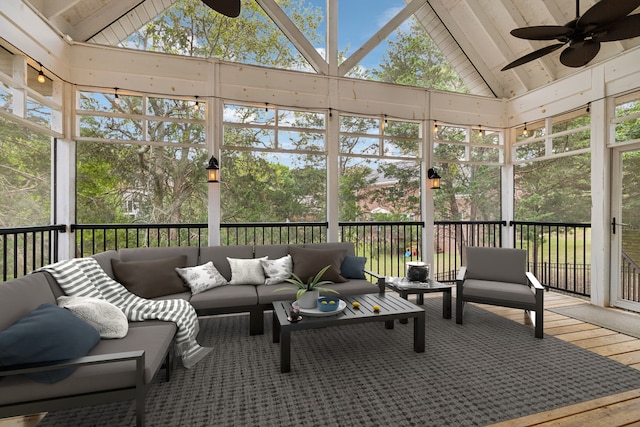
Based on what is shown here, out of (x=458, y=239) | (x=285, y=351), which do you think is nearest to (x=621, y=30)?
(x=285, y=351)

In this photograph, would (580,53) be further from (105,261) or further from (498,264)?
(105,261)

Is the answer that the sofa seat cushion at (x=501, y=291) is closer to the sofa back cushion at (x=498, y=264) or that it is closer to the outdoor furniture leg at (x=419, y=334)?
the sofa back cushion at (x=498, y=264)

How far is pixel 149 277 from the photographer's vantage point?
10.0ft

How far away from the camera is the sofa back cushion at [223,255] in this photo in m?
3.61

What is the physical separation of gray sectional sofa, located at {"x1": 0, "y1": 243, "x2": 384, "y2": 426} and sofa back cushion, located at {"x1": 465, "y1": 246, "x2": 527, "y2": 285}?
140 centimetres

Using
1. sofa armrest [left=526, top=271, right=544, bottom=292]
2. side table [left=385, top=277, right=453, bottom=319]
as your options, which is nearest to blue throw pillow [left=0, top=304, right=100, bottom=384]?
side table [left=385, top=277, right=453, bottom=319]

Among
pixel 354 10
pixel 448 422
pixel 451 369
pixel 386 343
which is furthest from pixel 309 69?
pixel 448 422

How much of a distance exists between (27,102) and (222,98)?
210cm

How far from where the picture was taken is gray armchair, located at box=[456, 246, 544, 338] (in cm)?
318

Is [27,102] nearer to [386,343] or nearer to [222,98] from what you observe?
[222,98]

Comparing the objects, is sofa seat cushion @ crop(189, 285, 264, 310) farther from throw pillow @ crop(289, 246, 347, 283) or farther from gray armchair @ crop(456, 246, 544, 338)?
gray armchair @ crop(456, 246, 544, 338)

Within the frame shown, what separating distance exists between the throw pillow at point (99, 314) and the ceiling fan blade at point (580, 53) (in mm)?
4465

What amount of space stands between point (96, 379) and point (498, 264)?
412cm

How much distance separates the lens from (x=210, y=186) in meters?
4.27
